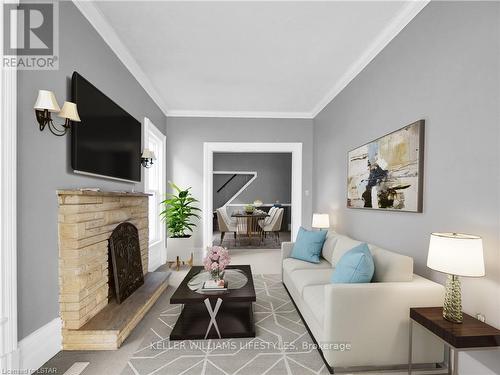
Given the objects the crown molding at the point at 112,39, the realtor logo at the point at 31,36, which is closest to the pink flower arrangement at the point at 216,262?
the realtor logo at the point at 31,36

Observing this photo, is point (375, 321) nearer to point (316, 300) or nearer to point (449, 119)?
point (316, 300)

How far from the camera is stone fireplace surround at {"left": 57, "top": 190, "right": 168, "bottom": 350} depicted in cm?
220

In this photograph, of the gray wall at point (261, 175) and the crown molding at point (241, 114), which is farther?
the gray wall at point (261, 175)

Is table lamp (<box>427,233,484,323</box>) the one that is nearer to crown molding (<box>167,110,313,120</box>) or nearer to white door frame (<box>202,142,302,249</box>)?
white door frame (<box>202,142,302,249</box>)

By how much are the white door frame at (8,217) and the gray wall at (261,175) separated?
8.28 meters

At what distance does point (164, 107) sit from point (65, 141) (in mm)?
3200

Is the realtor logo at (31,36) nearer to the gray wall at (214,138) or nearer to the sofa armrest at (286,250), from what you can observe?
the sofa armrest at (286,250)

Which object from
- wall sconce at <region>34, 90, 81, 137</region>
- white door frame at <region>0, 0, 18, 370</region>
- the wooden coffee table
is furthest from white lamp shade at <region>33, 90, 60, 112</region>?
the wooden coffee table

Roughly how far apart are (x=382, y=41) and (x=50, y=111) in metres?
3.17

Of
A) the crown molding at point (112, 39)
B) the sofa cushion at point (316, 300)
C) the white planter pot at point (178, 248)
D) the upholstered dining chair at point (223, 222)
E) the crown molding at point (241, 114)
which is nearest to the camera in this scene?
the sofa cushion at point (316, 300)

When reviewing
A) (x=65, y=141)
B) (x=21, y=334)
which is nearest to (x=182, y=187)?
(x=65, y=141)

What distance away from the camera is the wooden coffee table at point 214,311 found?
2488 mm

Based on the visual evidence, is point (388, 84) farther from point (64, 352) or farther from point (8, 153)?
point (64, 352)

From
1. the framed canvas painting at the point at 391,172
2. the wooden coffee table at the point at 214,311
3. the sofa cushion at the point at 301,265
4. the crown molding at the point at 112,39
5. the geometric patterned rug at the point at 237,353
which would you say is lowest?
the geometric patterned rug at the point at 237,353
